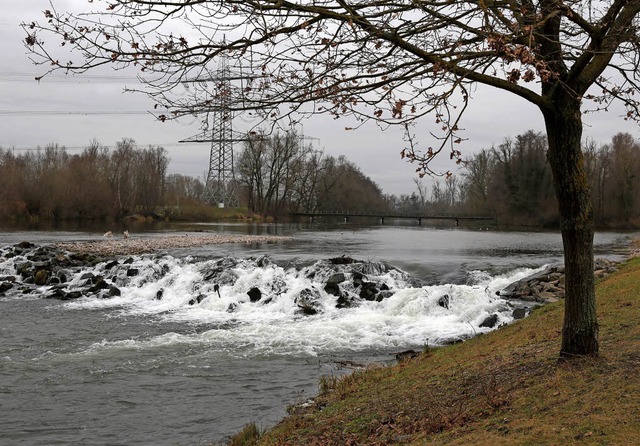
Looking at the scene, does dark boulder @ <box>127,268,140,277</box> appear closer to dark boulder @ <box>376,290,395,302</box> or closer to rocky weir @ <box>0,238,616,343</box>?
rocky weir @ <box>0,238,616,343</box>

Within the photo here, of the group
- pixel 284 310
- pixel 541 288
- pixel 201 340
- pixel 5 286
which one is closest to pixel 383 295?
pixel 284 310

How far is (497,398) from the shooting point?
5.41 meters

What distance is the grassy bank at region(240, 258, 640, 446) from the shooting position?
4449mm

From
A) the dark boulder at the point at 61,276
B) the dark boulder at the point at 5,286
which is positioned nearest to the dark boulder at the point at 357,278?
the dark boulder at the point at 61,276

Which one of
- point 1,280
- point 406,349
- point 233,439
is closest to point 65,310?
point 1,280

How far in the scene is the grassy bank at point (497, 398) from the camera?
445 cm

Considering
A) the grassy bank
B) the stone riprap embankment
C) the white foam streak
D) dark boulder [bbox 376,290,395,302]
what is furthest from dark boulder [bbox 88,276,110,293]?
the grassy bank

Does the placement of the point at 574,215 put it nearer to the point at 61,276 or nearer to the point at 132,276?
the point at 132,276

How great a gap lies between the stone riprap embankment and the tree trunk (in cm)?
981

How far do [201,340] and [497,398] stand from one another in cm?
826

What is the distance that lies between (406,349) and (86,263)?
16.9 meters

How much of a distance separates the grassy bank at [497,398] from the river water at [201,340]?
128 centimetres

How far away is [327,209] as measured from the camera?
91312 mm

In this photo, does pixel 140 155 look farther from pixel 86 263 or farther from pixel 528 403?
pixel 528 403
